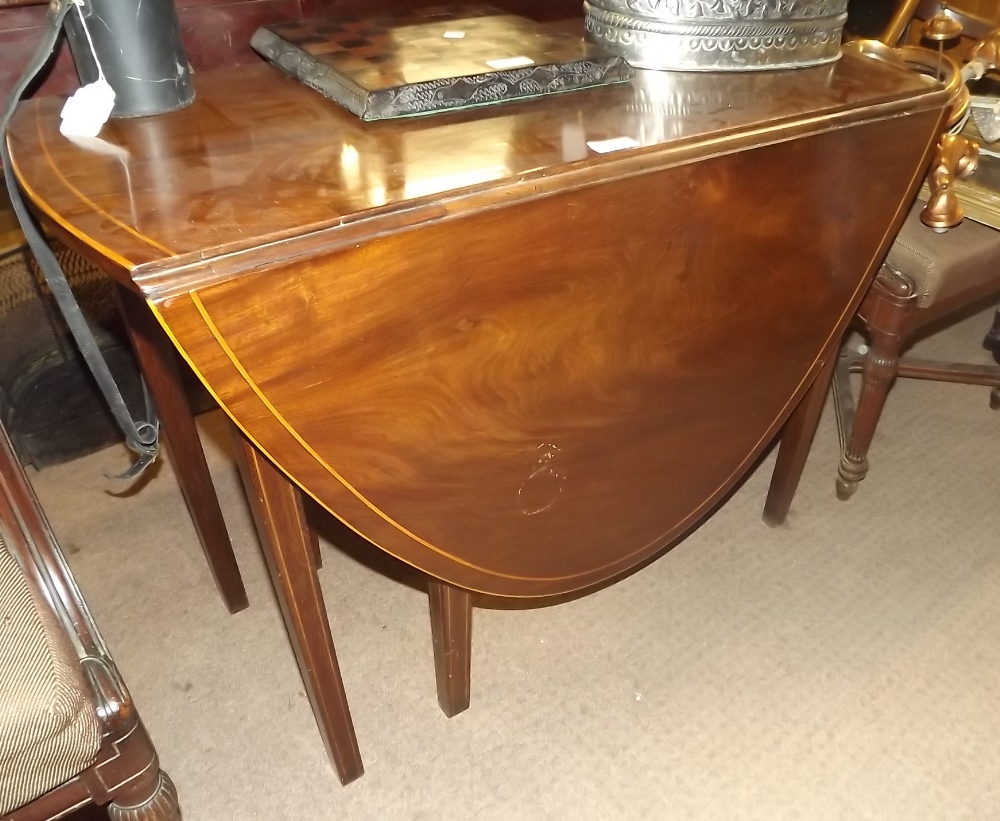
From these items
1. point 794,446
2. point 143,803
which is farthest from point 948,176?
point 143,803

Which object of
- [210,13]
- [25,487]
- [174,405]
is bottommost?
[174,405]

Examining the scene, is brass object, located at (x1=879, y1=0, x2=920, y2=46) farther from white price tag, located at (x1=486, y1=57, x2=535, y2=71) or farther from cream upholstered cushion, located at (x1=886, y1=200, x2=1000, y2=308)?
white price tag, located at (x1=486, y1=57, x2=535, y2=71)

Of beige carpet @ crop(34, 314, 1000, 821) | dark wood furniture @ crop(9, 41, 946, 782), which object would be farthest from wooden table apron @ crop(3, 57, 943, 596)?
beige carpet @ crop(34, 314, 1000, 821)

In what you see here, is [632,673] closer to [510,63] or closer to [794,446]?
[794,446]

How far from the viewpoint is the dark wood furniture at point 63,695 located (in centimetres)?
71

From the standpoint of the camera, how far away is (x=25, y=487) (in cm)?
83

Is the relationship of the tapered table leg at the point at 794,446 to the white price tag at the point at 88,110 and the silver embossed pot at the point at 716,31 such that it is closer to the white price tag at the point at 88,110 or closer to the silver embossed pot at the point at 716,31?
the silver embossed pot at the point at 716,31

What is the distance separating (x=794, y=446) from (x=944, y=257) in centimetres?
37

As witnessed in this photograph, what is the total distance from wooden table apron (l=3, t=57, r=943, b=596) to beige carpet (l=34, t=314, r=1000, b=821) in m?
0.26

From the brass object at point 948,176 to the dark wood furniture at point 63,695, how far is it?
114cm

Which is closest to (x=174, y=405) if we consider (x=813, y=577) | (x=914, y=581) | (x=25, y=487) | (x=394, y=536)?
(x=25, y=487)

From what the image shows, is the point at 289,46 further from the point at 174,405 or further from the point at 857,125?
the point at 857,125

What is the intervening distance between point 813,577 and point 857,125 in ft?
2.64

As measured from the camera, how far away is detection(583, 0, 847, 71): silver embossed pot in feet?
3.28
